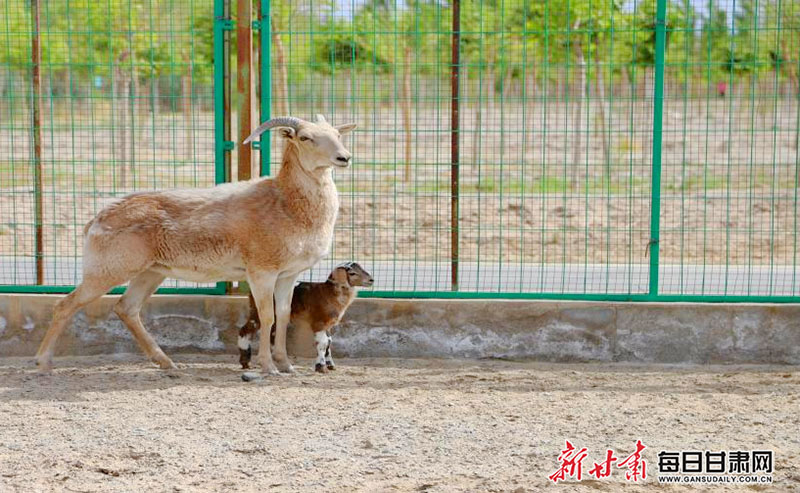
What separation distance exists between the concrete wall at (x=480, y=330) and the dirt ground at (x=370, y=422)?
0.62ft

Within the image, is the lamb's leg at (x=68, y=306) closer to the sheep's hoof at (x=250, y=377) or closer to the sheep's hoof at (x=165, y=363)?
the sheep's hoof at (x=165, y=363)

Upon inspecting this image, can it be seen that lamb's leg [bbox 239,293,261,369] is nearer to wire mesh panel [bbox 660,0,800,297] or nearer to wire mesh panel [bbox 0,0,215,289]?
wire mesh panel [bbox 0,0,215,289]

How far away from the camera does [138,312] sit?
8445 millimetres

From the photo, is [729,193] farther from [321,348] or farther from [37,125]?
[37,125]

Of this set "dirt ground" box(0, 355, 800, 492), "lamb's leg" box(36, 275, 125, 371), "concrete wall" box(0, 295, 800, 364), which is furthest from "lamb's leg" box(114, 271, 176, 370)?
"concrete wall" box(0, 295, 800, 364)

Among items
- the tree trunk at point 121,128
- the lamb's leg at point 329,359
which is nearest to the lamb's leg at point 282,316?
the lamb's leg at point 329,359

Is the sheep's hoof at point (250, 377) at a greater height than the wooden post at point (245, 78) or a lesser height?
lesser

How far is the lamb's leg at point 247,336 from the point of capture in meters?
8.40

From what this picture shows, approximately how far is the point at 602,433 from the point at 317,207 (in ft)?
9.22

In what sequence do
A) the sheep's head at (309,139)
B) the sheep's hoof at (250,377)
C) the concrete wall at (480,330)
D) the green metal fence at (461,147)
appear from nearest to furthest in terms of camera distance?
the sheep's hoof at (250,377) < the sheep's head at (309,139) < the concrete wall at (480,330) < the green metal fence at (461,147)

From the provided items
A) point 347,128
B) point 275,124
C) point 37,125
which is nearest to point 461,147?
point 347,128

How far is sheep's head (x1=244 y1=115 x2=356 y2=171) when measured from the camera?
316 inches

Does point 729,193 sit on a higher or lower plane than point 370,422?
higher

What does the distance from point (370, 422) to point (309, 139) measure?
2.33 metres
